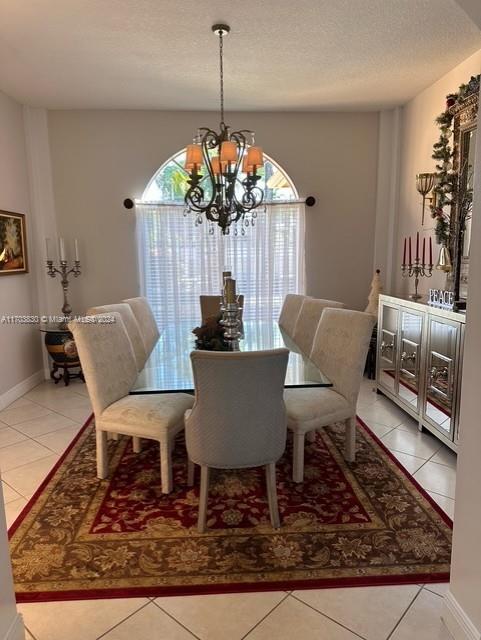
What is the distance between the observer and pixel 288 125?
14.9 feet

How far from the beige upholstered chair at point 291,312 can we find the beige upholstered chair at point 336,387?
97cm

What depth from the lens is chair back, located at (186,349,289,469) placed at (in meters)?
1.76

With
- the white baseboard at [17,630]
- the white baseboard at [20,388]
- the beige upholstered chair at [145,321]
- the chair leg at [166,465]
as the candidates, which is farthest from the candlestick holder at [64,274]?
the white baseboard at [17,630]

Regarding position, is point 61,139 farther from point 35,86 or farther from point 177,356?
point 177,356

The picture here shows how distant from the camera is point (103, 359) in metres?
2.40

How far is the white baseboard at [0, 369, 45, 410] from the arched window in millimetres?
1471

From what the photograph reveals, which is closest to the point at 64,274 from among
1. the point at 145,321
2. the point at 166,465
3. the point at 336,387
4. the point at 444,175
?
the point at 145,321

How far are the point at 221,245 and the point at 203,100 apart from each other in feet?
4.82

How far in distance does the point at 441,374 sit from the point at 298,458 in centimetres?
123

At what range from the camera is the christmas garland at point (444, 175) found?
3354mm

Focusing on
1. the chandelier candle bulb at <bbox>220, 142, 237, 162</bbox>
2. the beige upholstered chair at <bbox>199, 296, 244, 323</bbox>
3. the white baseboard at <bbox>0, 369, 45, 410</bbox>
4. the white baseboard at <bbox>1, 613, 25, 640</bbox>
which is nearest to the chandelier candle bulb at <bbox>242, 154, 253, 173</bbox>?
the chandelier candle bulb at <bbox>220, 142, 237, 162</bbox>

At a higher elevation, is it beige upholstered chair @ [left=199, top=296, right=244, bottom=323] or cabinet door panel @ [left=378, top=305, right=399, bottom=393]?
beige upholstered chair @ [left=199, top=296, right=244, bottom=323]

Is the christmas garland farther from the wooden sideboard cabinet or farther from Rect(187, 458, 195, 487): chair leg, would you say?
Rect(187, 458, 195, 487): chair leg

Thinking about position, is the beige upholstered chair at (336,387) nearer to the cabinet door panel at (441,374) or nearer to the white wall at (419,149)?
the cabinet door panel at (441,374)
